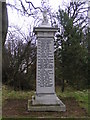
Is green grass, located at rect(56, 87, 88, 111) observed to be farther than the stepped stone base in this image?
Yes

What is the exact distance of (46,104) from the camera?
582cm

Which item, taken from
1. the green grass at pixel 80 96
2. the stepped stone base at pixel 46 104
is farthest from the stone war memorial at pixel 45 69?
the green grass at pixel 80 96

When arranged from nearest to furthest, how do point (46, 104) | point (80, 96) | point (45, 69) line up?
point (46, 104), point (45, 69), point (80, 96)

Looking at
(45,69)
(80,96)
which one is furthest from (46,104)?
(80,96)

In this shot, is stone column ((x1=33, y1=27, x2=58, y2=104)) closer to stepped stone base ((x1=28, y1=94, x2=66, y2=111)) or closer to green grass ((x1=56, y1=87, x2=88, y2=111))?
stepped stone base ((x1=28, y1=94, x2=66, y2=111))

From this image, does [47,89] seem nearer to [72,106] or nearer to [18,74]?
[72,106]

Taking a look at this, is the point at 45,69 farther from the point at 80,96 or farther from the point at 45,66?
the point at 80,96

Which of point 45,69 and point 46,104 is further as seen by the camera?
point 45,69

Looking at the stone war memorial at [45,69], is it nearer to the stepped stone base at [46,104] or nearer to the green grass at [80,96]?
the stepped stone base at [46,104]

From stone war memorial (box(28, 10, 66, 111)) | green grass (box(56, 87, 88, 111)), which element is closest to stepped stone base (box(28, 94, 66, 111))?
stone war memorial (box(28, 10, 66, 111))

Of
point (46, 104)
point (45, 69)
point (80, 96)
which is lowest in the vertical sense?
point (80, 96)

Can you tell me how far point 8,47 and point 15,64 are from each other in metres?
1.06

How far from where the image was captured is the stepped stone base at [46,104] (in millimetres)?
5547

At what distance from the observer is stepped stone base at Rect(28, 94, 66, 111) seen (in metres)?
5.55
